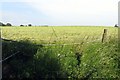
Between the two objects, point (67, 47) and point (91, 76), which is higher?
point (67, 47)

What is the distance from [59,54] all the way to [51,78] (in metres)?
1.08

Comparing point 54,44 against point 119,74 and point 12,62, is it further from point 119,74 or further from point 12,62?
point 119,74

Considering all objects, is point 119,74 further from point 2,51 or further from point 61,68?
point 2,51

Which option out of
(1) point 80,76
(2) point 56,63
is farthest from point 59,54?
(1) point 80,76

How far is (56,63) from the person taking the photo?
11602 mm

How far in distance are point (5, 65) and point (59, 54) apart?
194 centimetres

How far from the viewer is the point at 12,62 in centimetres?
1166

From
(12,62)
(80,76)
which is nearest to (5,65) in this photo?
(12,62)

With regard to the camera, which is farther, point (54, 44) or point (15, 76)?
point (54, 44)

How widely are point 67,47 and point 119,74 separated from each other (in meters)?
2.30

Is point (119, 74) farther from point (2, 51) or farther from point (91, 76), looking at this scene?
point (2, 51)

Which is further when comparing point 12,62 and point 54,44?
point 54,44

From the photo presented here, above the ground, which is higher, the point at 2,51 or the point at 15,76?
the point at 2,51

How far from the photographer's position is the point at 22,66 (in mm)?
11523
